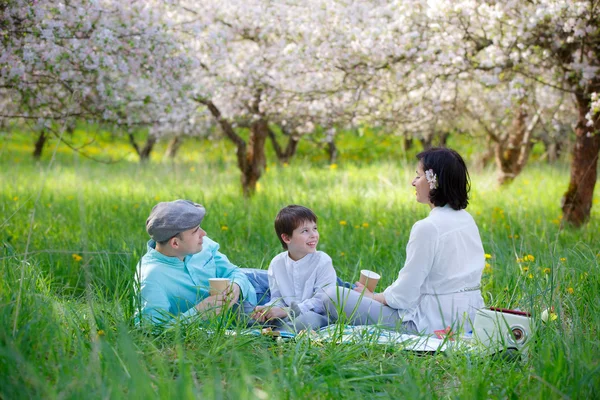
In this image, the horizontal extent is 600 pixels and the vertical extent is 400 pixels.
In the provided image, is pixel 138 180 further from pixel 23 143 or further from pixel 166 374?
pixel 23 143

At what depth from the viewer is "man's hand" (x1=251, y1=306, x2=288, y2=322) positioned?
11.2ft

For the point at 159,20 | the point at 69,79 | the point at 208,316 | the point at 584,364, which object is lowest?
the point at 208,316

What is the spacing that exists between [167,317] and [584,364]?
1951 mm

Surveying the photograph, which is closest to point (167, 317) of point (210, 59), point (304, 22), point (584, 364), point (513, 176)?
point (584, 364)

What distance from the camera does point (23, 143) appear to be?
81.0 ft

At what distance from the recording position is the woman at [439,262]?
3.41 m

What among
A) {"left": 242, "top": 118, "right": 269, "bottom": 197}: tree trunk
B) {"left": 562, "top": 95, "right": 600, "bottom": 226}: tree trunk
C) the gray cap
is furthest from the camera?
{"left": 242, "top": 118, "right": 269, "bottom": 197}: tree trunk

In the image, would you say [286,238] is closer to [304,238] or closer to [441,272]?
[304,238]

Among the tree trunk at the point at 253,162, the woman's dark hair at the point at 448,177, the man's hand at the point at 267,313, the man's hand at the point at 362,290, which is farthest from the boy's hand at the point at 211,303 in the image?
the tree trunk at the point at 253,162

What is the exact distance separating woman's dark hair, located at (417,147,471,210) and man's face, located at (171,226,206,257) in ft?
4.34

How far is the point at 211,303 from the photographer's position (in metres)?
3.43

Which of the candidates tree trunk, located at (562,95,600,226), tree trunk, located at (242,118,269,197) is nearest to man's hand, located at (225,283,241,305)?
tree trunk, located at (562,95,600,226)

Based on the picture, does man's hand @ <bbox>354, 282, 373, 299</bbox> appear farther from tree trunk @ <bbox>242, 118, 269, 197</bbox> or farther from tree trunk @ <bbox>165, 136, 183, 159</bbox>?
tree trunk @ <bbox>165, 136, 183, 159</bbox>

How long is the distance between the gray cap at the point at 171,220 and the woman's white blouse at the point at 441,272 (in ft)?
3.88
